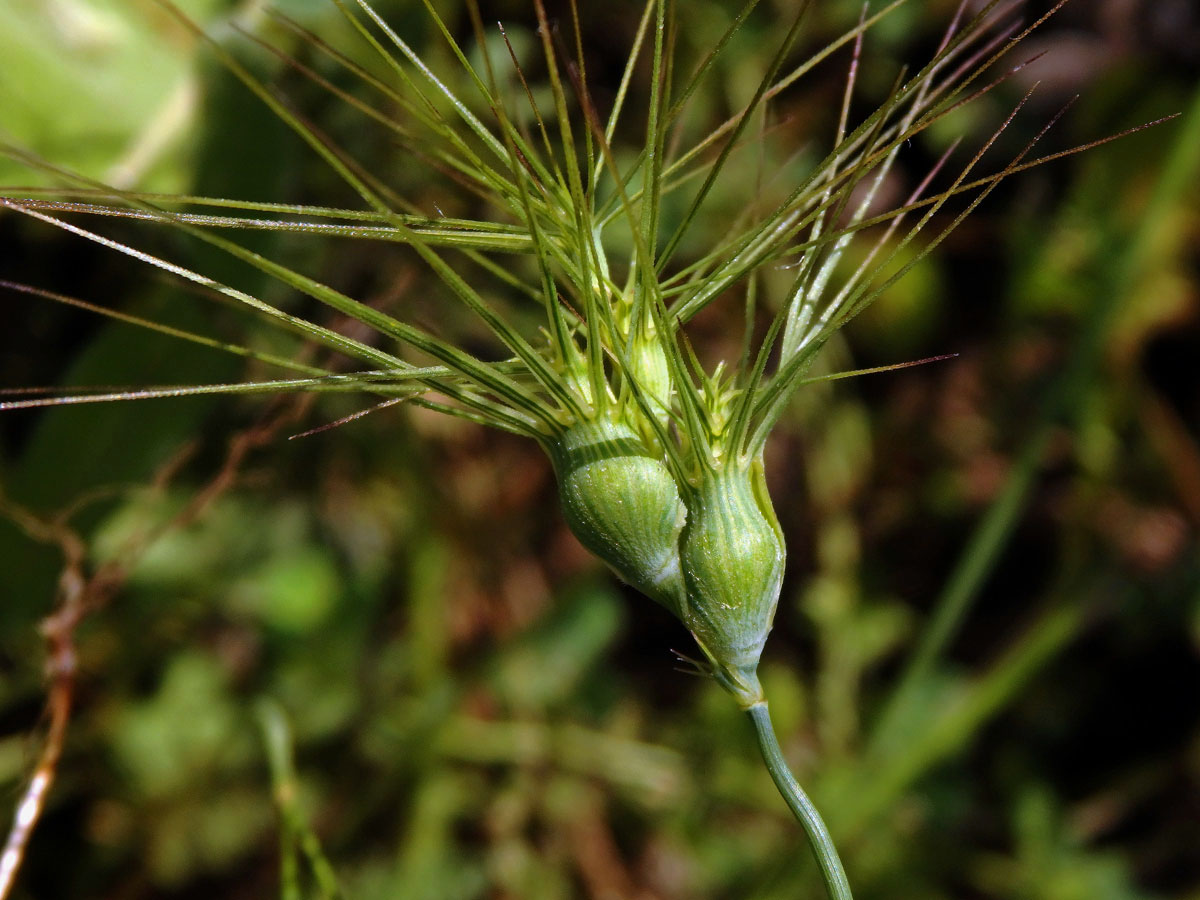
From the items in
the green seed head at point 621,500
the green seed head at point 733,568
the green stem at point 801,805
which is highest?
the green seed head at point 621,500

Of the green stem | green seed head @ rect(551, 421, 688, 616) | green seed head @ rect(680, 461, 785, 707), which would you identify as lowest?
the green stem

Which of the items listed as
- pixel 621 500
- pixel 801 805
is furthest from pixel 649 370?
pixel 801 805

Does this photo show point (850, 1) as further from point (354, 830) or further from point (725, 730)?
point (354, 830)

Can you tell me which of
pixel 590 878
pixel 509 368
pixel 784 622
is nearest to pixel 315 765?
pixel 590 878

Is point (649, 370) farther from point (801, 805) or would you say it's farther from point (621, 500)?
point (801, 805)

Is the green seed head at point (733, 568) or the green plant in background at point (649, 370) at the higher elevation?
the green plant in background at point (649, 370)
